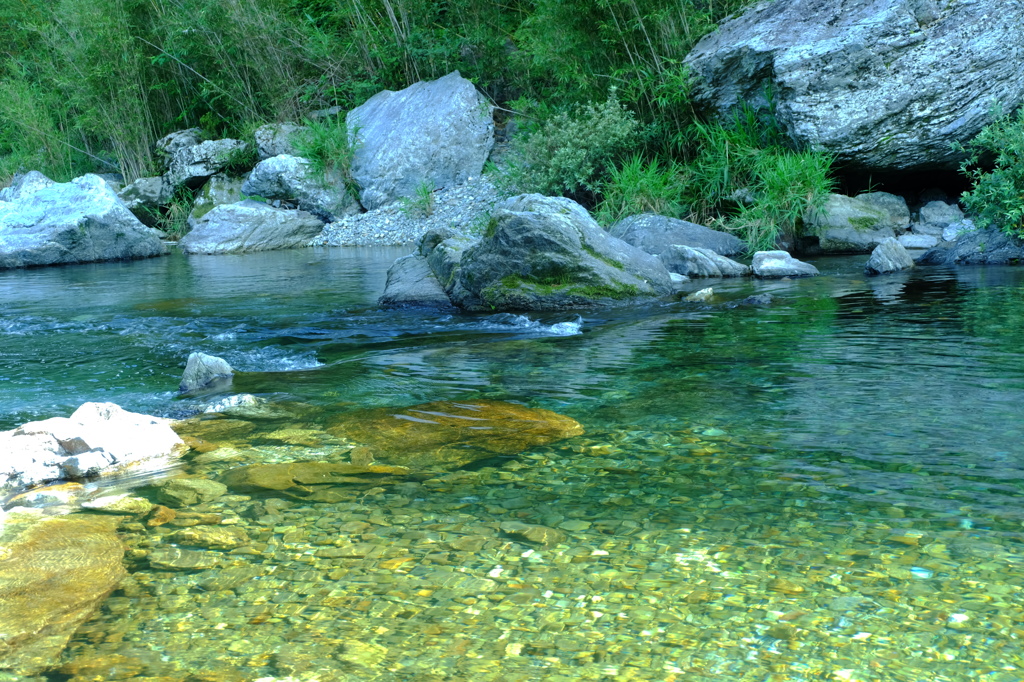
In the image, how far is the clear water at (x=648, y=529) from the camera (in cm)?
222

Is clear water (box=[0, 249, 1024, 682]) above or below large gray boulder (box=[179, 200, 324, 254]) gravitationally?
below

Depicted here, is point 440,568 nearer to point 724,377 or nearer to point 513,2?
point 724,377

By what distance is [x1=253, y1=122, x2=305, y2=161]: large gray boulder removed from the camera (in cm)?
1945

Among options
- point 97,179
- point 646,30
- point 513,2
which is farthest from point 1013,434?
point 97,179

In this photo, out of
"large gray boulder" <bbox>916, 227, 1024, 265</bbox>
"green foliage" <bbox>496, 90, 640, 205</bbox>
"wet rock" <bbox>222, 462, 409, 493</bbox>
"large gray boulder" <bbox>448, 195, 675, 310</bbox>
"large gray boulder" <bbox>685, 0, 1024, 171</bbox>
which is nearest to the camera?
"wet rock" <bbox>222, 462, 409, 493</bbox>

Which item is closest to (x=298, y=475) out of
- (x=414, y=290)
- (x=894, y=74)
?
(x=414, y=290)

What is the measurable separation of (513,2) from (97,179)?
8.81 meters

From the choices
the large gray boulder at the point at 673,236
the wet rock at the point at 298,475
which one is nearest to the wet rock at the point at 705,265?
the large gray boulder at the point at 673,236

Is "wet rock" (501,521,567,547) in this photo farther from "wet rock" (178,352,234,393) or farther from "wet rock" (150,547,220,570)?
"wet rock" (178,352,234,393)

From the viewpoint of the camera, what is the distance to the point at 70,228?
15625 mm

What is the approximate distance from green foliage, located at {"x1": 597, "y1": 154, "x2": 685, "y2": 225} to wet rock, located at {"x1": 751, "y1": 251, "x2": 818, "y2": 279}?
7.92 feet

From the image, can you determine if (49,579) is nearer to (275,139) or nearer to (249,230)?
(249,230)

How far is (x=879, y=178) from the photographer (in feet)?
39.2

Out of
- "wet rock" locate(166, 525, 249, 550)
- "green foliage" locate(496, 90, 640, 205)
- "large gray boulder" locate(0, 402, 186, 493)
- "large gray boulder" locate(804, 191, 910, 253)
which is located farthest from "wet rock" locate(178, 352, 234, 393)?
"green foliage" locate(496, 90, 640, 205)
